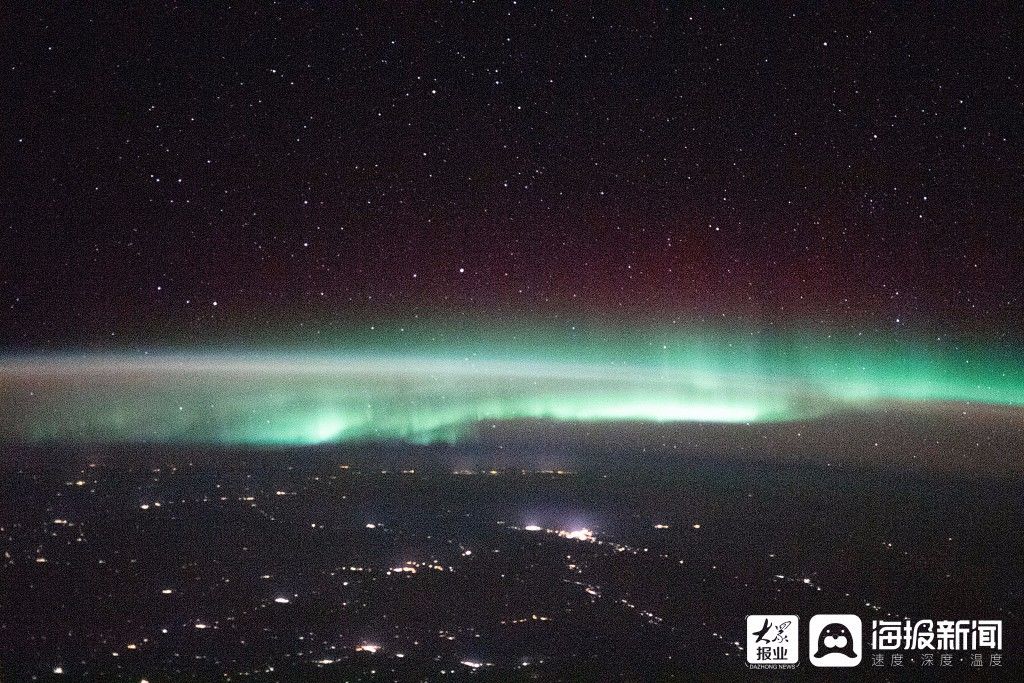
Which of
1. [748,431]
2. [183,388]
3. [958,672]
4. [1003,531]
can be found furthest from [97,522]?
[183,388]

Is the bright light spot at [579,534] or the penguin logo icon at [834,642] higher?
the penguin logo icon at [834,642]

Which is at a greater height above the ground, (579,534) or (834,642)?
(834,642)

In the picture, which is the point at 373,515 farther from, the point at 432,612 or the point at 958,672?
the point at 958,672

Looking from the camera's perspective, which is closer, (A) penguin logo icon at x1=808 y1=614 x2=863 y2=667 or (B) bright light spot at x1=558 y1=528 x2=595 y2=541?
(A) penguin logo icon at x1=808 y1=614 x2=863 y2=667

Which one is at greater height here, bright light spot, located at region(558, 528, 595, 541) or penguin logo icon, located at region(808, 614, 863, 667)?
penguin logo icon, located at region(808, 614, 863, 667)

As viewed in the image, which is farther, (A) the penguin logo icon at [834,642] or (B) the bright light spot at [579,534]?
(B) the bright light spot at [579,534]

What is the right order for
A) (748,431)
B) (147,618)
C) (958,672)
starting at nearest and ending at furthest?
(958,672), (147,618), (748,431)

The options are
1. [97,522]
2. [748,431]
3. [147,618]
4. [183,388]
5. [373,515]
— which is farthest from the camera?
[183,388]

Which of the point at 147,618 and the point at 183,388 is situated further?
the point at 183,388
